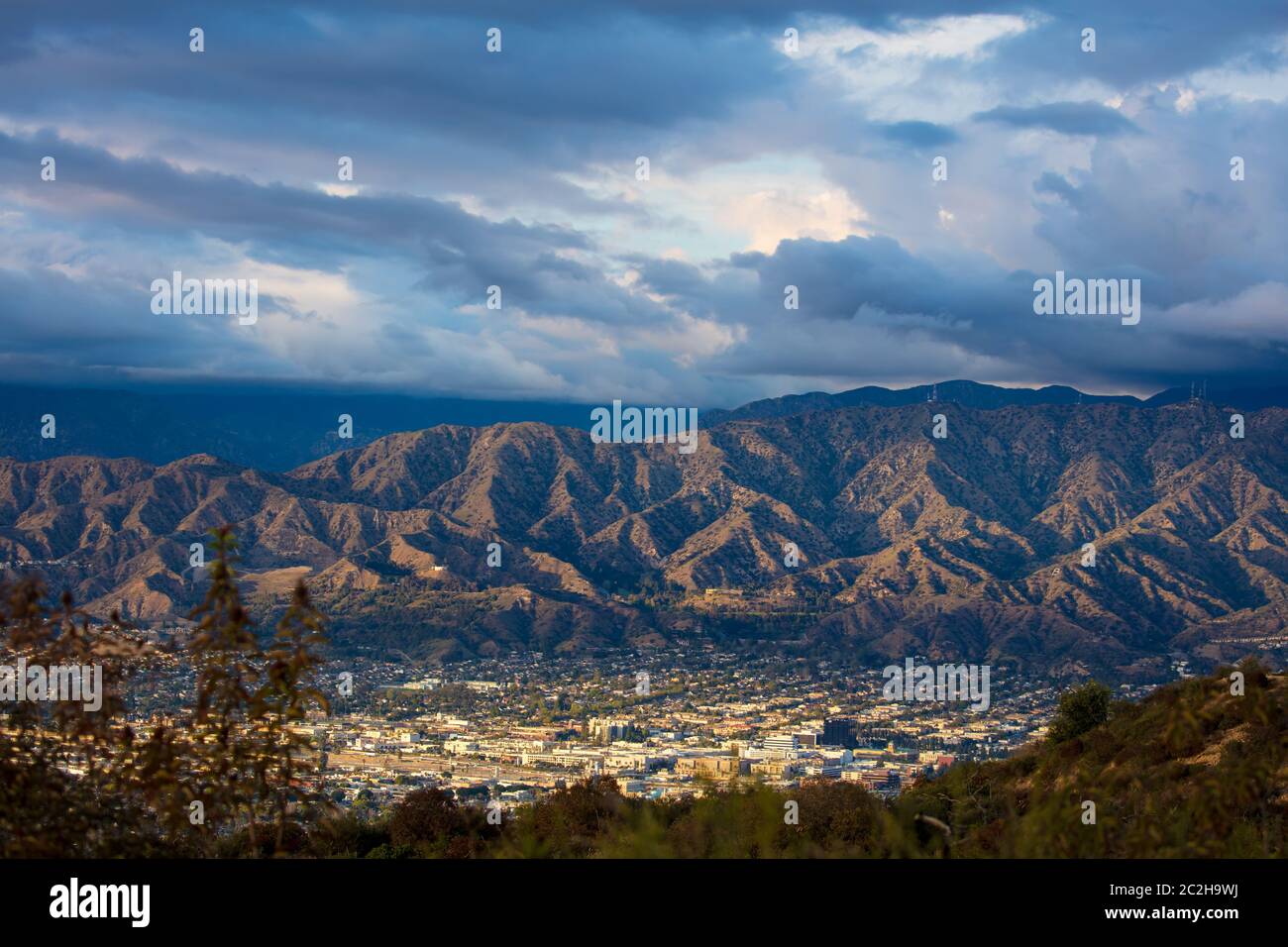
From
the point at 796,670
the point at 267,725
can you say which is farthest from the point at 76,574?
the point at 267,725

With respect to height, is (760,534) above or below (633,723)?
above

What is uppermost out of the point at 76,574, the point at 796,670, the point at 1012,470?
the point at 1012,470

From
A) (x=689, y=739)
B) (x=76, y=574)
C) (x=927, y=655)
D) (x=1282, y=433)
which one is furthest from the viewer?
(x=1282, y=433)

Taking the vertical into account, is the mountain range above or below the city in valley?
above

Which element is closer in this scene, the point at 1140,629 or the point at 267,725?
the point at 267,725

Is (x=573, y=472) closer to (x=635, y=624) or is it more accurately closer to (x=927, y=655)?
(x=635, y=624)

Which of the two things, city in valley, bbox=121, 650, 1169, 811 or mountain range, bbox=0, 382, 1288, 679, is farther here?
mountain range, bbox=0, 382, 1288, 679

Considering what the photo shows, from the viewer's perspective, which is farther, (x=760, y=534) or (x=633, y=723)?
(x=760, y=534)
